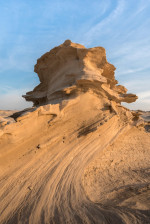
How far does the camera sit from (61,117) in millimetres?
4066

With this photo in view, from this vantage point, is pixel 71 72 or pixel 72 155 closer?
pixel 72 155

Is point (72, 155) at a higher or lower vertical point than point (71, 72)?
lower

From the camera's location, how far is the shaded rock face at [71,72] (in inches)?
187

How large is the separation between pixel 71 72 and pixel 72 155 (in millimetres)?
2586

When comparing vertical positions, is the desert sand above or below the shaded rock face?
below

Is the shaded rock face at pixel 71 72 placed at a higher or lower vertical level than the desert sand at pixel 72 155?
higher

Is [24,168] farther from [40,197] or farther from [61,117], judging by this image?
[61,117]

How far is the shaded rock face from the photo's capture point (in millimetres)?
4750

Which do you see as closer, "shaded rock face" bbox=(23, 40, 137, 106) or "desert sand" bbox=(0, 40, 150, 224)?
"desert sand" bbox=(0, 40, 150, 224)

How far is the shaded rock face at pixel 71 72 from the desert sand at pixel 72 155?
0.03 meters

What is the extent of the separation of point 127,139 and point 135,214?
157 inches

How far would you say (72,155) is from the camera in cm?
388

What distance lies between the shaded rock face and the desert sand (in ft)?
0.10

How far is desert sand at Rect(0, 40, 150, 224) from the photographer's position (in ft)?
8.29
